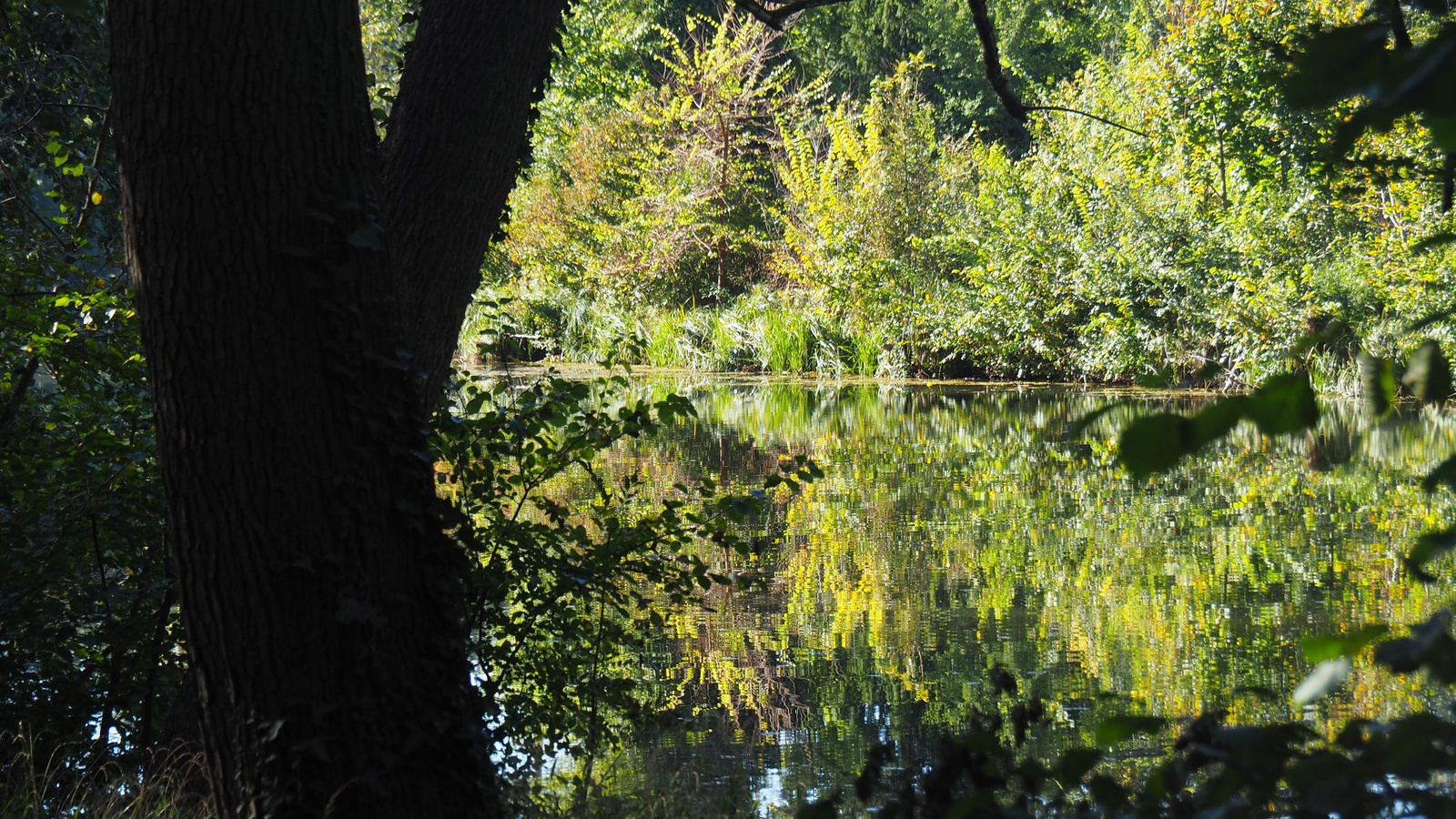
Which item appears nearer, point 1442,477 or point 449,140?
point 1442,477

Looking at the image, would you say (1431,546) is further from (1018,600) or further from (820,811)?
(1018,600)

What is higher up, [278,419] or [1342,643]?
[278,419]

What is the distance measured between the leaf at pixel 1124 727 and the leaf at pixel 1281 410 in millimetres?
289

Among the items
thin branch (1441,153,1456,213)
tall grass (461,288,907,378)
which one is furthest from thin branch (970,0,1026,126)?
tall grass (461,288,907,378)

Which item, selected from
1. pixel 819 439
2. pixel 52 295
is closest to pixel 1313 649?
pixel 52 295

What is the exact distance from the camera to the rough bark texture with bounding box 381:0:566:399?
2986mm

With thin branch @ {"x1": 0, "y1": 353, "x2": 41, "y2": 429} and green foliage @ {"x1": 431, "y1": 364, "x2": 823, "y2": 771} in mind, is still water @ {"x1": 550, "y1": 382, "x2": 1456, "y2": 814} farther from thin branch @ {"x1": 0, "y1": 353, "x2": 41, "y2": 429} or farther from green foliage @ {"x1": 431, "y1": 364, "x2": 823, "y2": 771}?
thin branch @ {"x1": 0, "y1": 353, "x2": 41, "y2": 429}

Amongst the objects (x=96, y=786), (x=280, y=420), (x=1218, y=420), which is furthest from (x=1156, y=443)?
(x=96, y=786)

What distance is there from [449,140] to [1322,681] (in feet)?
8.48

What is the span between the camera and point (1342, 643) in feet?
2.96

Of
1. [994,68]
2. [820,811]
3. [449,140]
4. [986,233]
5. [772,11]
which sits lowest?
[820,811]

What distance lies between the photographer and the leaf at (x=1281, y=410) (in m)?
0.91

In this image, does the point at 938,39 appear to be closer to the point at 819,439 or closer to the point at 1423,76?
the point at 819,439

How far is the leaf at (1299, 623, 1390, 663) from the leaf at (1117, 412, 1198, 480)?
0.56 ft
